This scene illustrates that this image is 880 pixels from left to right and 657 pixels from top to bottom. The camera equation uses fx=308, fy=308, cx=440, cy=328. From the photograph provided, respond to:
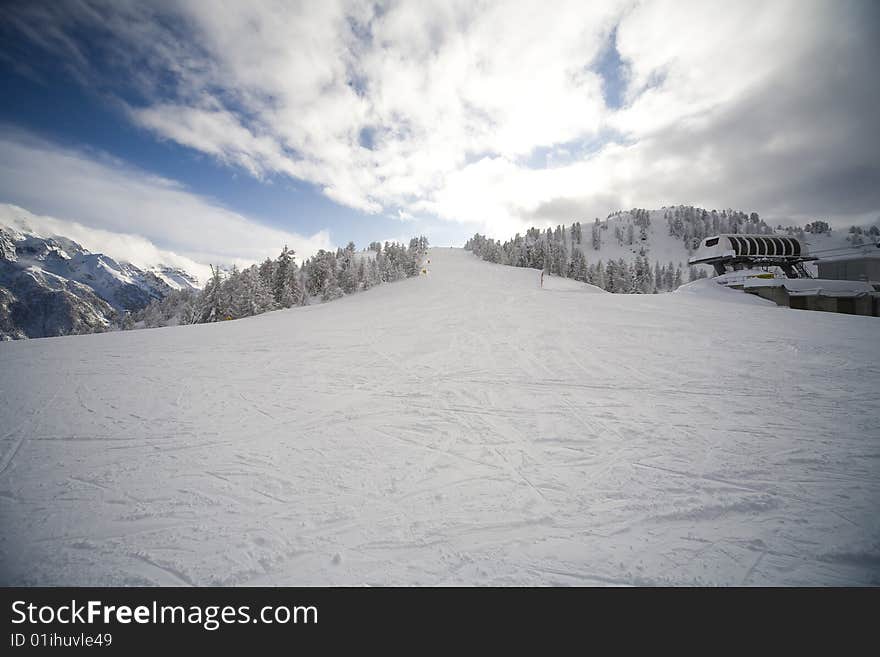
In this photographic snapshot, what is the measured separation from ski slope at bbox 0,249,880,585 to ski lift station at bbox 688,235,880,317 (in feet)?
59.7

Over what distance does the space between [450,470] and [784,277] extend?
130ft

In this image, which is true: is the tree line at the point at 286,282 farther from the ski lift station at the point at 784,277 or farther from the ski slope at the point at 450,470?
the ski lift station at the point at 784,277

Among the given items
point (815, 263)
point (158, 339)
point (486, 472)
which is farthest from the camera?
point (815, 263)

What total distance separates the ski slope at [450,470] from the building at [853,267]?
32.9 m

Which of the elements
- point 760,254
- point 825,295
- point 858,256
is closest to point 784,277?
point 760,254

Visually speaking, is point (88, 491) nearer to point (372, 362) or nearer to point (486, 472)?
point (486, 472)

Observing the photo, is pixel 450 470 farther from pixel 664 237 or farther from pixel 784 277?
pixel 664 237

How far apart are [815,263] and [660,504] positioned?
159ft

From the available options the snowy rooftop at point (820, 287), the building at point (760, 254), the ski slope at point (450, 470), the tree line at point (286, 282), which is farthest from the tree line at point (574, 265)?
the ski slope at point (450, 470)

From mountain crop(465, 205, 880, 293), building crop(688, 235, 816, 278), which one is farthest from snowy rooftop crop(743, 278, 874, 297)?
mountain crop(465, 205, 880, 293)

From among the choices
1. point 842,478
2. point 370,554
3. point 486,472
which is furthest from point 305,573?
point 842,478

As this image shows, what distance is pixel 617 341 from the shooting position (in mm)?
11141

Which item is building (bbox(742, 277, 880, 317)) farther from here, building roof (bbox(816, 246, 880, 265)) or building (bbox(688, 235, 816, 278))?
building roof (bbox(816, 246, 880, 265))

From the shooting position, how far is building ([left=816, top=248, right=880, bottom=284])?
2834 cm
